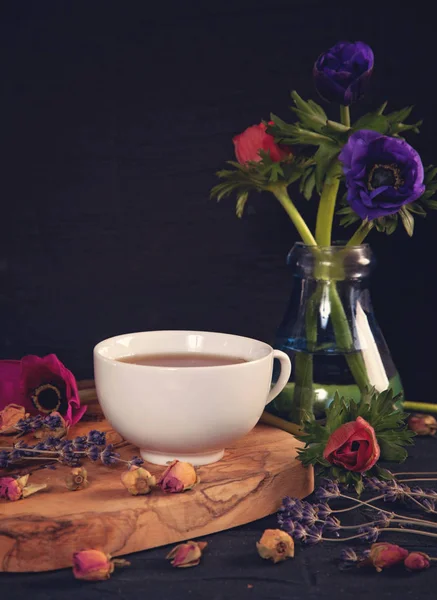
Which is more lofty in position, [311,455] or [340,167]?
[340,167]

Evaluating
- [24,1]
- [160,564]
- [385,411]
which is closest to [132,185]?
[24,1]

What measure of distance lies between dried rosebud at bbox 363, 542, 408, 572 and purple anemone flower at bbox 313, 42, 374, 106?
1.68ft

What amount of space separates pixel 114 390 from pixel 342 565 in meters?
0.29

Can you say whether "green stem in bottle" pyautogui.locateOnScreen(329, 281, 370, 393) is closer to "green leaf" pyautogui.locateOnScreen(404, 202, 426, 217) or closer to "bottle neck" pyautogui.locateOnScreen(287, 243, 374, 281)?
"bottle neck" pyautogui.locateOnScreen(287, 243, 374, 281)

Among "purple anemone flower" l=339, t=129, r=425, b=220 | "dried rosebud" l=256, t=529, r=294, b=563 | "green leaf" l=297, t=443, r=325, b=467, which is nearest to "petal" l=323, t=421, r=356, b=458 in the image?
"green leaf" l=297, t=443, r=325, b=467

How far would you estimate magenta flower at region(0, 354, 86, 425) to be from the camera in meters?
1.02

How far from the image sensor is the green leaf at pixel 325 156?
0.99 m

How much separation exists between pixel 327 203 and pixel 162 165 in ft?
1.15

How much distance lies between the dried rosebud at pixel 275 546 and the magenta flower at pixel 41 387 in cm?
35

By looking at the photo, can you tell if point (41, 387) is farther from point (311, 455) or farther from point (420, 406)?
point (420, 406)

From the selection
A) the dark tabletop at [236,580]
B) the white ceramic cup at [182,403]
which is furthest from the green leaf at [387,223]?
the dark tabletop at [236,580]

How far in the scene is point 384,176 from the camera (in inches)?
36.7

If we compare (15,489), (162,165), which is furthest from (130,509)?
(162,165)

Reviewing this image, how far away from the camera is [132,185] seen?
130 centimetres
